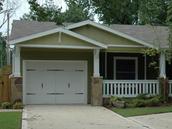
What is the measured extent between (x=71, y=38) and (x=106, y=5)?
15.3 meters

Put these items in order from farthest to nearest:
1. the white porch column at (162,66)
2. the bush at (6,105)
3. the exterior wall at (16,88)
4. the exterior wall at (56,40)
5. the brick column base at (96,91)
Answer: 1. the white porch column at (162,66)
2. the brick column base at (96,91)
3. the exterior wall at (56,40)
4. the exterior wall at (16,88)
5. the bush at (6,105)

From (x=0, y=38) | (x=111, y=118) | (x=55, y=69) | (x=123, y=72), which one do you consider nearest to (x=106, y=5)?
(x=111, y=118)

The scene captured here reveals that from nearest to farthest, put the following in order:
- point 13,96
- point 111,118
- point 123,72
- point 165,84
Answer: point 111,118 < point 13,96 < point 165,84 < point 123,72

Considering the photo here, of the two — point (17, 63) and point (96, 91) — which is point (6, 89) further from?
point (96, 91)

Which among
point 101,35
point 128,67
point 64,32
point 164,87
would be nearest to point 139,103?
point 164,87

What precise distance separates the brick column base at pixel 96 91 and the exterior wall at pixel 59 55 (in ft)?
5.36

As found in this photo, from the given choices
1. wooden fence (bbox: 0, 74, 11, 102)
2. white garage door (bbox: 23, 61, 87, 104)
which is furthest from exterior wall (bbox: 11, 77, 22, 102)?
white garage door (bbox: 23, 61, 87, 104)

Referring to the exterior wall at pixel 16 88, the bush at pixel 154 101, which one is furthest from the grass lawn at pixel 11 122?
the bush at pixel 154 101

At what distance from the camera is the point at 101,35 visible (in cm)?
2636

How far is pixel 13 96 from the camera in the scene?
76.4 feet

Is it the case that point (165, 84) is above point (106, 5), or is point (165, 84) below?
below

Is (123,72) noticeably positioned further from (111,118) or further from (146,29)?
(111,118)

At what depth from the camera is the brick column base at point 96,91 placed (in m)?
24.2

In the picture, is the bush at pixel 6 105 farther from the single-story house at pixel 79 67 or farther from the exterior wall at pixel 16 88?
the single-story house at pixel 79 67
